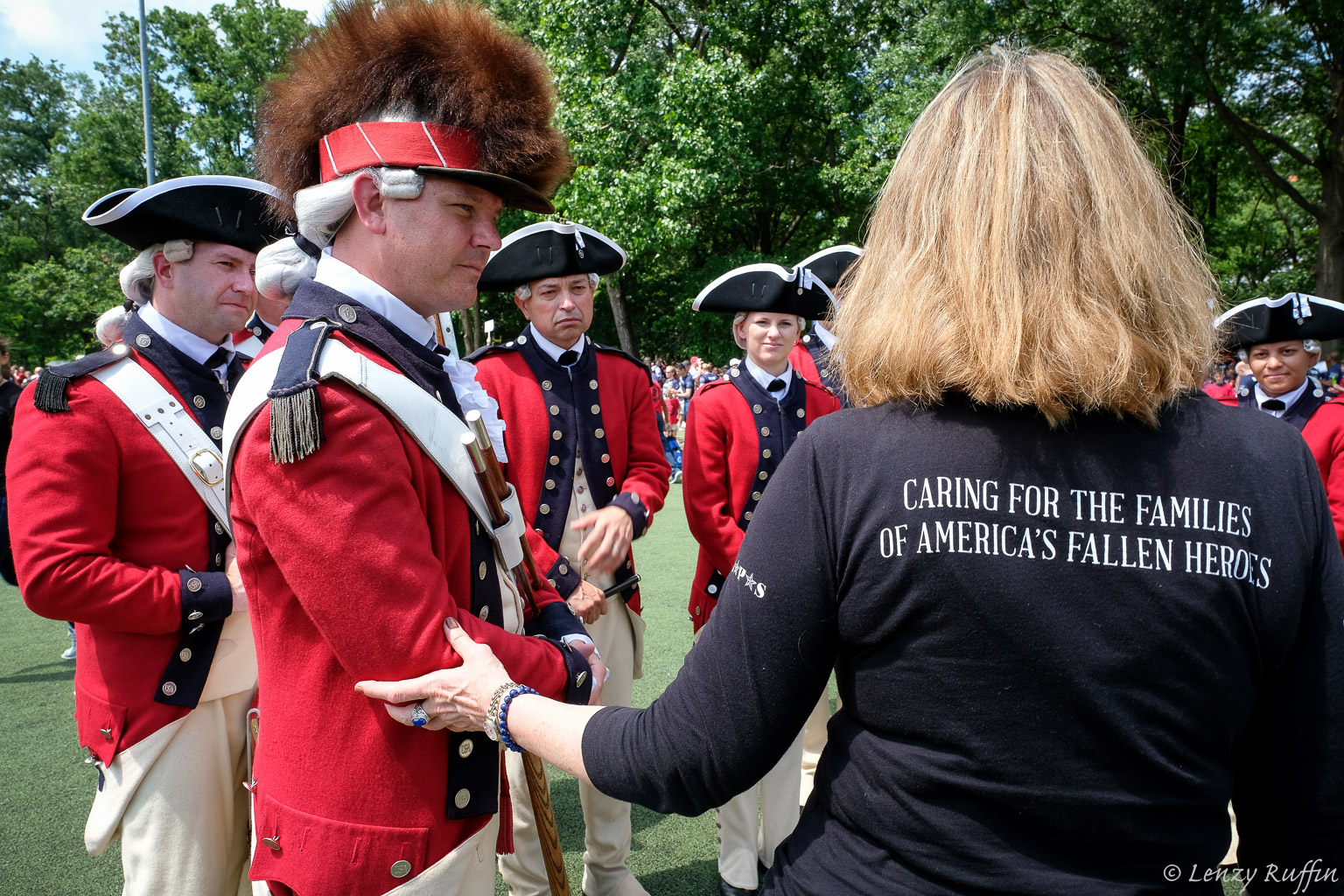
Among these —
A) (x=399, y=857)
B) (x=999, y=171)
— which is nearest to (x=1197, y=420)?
(x=999, y=171)

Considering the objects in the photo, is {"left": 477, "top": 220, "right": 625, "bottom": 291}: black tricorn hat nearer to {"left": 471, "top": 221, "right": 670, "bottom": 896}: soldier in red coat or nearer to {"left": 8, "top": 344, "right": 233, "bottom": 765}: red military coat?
{"left": 471, "top": 221, "right": 670, "bottom": 896}: soldier in red coat

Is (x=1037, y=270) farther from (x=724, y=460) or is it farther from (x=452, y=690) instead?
(x=724, y=460)

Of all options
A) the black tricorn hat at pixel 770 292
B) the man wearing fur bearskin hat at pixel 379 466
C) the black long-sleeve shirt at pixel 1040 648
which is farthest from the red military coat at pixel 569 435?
the black long-sleeve shirt at pixel 1040 648

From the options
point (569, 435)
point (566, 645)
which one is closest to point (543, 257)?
point (569, 435)

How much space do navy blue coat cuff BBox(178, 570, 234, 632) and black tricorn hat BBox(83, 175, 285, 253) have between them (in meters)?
1.05

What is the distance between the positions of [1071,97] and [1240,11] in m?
19.3

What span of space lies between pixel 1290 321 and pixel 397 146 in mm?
5384

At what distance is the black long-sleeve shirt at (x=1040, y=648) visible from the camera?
3.88 feet

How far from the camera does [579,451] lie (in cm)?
363

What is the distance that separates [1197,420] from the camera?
126cm

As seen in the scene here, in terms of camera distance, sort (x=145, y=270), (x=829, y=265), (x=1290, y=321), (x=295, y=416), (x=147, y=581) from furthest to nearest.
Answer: (x=829, y=265), (x=1290, y=321), (x=145, y=270), (x=147, y=581), (x=295, y=416)

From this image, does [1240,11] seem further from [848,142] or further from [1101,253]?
[1101,253]

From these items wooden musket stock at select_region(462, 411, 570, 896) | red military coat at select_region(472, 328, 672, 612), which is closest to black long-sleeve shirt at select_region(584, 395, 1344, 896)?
wooden musket stock at select_region(462, 411, 570, 896)

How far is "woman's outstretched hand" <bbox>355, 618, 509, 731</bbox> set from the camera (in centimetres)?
154
